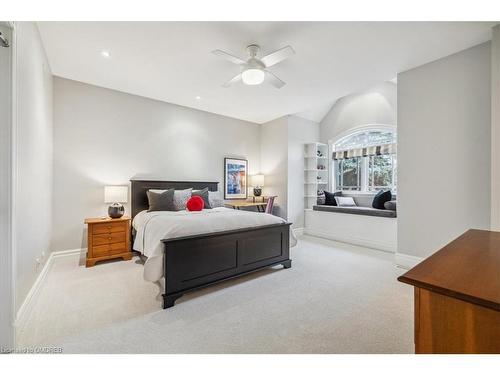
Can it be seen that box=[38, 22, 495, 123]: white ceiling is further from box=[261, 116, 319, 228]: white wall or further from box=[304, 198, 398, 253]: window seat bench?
box=[304, 198, 398, 253]: window seat bench

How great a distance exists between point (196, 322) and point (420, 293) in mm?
1716

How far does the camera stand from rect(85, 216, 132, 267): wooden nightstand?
10.6 ft

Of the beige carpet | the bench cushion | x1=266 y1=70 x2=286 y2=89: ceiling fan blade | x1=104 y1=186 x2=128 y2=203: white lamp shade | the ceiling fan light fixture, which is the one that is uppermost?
x1=266 y1=70 x2=286 y2=89: ceiling fan blade

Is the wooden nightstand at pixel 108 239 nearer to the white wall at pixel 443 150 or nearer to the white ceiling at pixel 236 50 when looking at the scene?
the white ceiling at pixel 236 50

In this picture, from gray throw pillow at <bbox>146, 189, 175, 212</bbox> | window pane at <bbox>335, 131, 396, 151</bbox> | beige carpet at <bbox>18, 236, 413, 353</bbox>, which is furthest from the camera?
window pane at <bbox>335, 131, 396, 151</bbox>

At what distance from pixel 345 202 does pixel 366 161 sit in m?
1.13

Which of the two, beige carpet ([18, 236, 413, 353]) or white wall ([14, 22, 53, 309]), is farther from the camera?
white wall ([14, 22, 53, 309])

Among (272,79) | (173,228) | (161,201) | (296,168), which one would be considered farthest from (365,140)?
(173,228)

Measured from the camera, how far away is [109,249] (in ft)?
11.1

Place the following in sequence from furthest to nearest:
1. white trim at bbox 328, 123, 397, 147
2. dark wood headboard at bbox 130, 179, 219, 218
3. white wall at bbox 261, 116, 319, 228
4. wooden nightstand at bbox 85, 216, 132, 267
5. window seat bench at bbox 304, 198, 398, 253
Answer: white wall at bbox 261, 116, 319, 228 < white trim at bbox 328, 123, 397, 147 < window seat bench at bbox 304, 198, 398, 253 < dark wood headboard at bbox 130, 179, 219, 218 < wooden nightstand at bbox 85, 216, 132, 267

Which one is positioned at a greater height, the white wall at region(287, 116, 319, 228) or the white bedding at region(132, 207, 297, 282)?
the white wall at region(287, 116, 319, 228)

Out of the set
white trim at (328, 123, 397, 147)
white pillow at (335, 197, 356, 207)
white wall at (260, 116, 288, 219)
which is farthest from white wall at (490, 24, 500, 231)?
white wall at (260, 116, 288, 219)

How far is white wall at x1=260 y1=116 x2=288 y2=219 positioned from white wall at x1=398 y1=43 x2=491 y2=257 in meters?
2.37

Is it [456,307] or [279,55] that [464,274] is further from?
[279,55]
